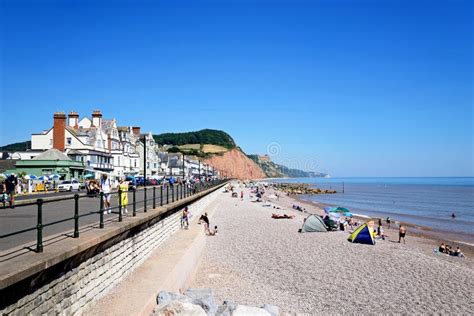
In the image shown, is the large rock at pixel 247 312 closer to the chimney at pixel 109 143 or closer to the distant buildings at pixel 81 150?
A: the distant buildings at pixel 81 150

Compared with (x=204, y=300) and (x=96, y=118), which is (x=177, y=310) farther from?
(x=96, y=118)

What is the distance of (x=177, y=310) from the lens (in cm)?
822

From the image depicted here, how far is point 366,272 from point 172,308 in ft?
→ 34.6

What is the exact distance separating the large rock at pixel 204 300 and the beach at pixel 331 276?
1.45 metres

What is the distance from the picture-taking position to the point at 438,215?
158ft

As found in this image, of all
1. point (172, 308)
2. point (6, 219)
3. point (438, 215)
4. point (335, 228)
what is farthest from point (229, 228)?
point (438, 215)

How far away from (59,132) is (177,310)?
42666mm

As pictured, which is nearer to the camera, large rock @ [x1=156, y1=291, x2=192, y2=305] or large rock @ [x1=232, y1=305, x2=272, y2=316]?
large rock @ [x1=156, y1=291, x2=192, y2=305]

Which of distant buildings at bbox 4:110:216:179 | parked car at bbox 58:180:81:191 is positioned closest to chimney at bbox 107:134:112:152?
distant buildings at bbox 4:110:216:179

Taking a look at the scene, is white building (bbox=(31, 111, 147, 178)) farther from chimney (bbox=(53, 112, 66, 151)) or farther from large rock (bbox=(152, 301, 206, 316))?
large rock (bbox=(152, 301, 206, 316))

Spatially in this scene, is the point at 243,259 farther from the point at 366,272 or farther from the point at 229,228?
the point at 229,228

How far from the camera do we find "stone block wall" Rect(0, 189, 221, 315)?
5.93 m

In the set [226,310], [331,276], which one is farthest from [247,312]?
[331,276]

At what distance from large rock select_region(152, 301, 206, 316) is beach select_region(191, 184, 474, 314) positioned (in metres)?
4.35
